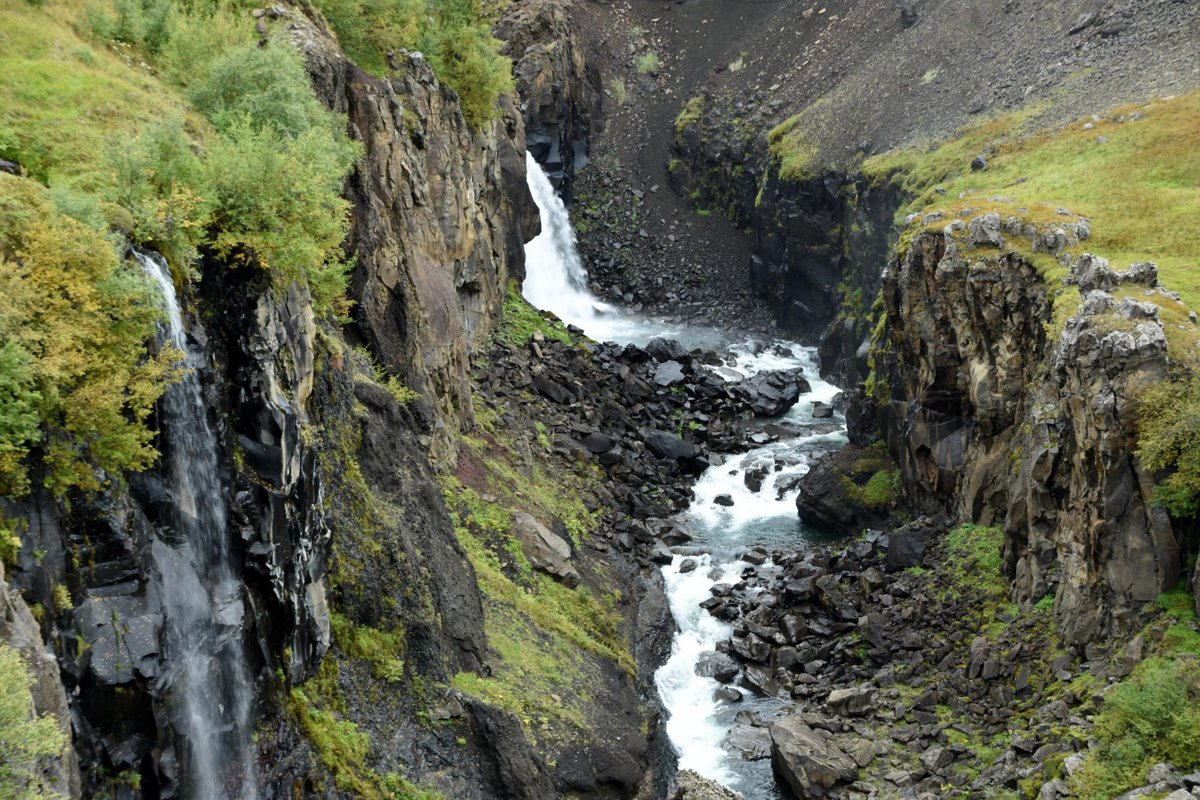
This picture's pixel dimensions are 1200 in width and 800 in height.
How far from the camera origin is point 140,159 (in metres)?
14.5

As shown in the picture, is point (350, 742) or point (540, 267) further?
point (540, 267)

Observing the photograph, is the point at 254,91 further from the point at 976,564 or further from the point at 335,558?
the point at 976,564

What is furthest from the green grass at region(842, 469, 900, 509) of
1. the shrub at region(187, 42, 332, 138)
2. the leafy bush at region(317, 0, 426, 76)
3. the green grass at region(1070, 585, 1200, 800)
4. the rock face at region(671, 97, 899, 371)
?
the shrub at region(187, 42, 332, 138)

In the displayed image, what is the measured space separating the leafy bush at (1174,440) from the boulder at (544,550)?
16.3 meters

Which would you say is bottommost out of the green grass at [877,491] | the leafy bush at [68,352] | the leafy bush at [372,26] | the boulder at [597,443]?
the green grass at [877,491]

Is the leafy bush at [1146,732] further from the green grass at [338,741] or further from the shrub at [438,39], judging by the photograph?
the shrub at [438,39]

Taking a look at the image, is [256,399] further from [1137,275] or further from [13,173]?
[1137,275]

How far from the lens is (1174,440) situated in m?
21.5

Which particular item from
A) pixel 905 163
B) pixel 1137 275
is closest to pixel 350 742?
pixel 1137 275

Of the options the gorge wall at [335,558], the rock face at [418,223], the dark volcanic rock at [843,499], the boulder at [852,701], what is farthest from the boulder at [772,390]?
the boulder at [852,701]

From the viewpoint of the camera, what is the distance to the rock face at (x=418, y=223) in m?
27.5

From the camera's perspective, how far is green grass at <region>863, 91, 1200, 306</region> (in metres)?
29.8

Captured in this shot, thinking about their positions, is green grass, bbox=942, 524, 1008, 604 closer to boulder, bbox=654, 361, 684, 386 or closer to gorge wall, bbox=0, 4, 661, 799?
gorge wall, bbox=0, 4, 661, 799

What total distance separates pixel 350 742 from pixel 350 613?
2.77 meters
